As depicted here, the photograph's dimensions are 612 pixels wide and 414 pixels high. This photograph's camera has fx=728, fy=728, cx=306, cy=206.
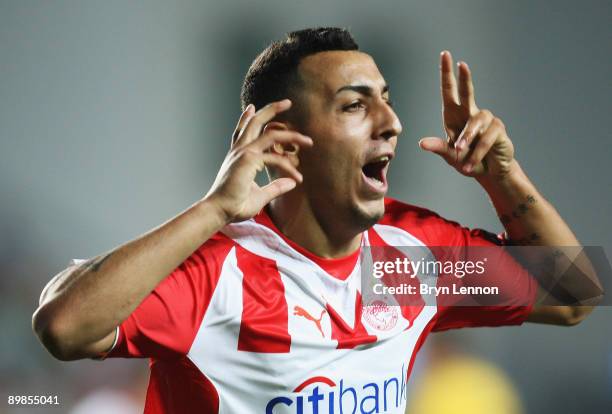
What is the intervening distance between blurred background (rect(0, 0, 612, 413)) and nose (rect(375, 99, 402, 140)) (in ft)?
8.83

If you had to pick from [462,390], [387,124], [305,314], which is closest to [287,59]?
[387,124]

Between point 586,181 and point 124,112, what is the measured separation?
313cm

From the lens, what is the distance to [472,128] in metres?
1.87

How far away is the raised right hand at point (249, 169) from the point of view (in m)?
1.65

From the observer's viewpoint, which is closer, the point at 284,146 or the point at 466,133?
the point at 466,133

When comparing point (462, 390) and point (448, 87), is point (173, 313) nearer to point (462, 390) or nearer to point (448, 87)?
point (448, 87)

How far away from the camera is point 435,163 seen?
5.14 meters

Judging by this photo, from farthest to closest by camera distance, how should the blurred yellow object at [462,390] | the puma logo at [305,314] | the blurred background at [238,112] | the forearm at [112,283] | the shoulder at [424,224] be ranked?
the blurred background at [238,112]
the blurred yellow object at [462,390]
the shoulder at [424,224]
the puma logo at [305,314]
the forearm at [112,283]

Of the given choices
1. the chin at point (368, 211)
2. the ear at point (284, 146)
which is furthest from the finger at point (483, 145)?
the ear at point (284, 146)

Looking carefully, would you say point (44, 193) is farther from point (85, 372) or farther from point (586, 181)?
point (586, 181)

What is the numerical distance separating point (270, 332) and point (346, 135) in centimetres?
56

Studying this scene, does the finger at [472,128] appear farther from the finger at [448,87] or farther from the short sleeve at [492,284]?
the short sleeve at [492,284]

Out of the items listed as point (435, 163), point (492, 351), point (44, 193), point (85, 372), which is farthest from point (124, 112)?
point (492, 351)

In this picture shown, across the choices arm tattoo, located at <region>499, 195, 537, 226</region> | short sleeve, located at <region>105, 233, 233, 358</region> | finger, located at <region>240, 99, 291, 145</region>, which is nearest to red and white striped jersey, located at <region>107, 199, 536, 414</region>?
short sleeve, located at <region>105, 233, 233, 358</region>
